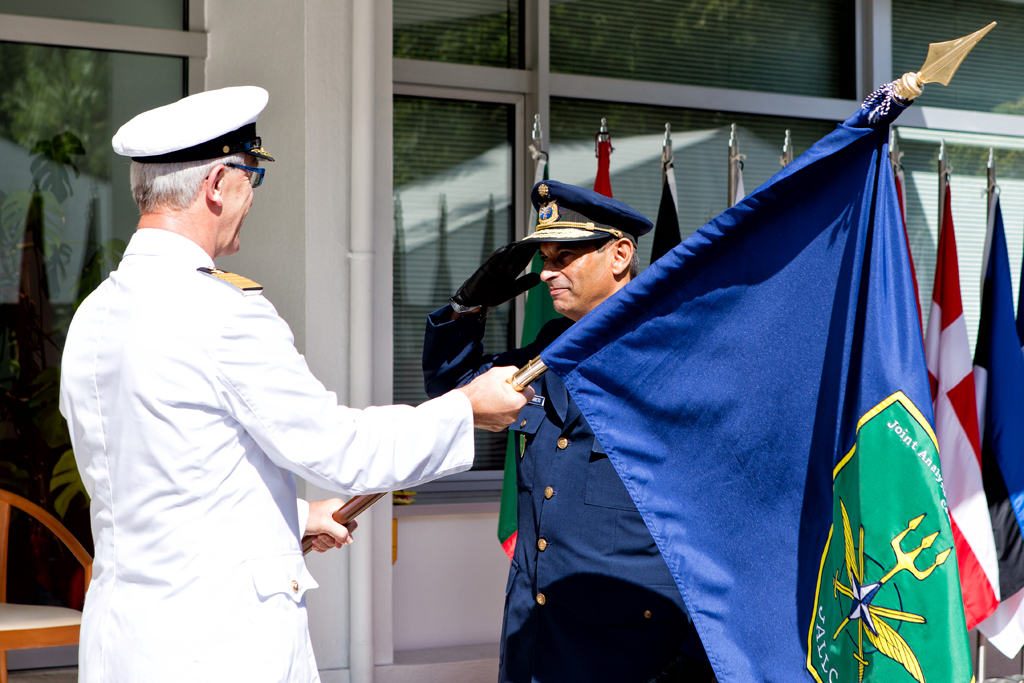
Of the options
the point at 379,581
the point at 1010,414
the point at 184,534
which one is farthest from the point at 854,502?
the point at 1010,414

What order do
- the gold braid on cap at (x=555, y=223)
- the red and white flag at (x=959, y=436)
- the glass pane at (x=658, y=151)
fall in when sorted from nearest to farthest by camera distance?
the gold braid on cap at (x=555, y=223), the red and white flag at (x=959, y=436), the glass pane at (x=658, y=151)

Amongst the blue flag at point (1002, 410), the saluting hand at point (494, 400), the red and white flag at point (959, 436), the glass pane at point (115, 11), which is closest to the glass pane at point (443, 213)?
the glass pane at point (115, 11)

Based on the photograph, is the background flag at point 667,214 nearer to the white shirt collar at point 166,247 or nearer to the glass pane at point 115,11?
the glass pane at point 115,11

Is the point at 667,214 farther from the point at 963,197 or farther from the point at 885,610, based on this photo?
the point at 885,610

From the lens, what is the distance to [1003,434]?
338cm

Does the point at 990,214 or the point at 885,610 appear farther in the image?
the point at 990,214

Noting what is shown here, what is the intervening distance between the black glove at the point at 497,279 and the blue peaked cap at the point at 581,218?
7 cm

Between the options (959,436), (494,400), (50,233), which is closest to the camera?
(494,400)

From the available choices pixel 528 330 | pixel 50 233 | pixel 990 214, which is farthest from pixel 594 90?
pixel 50 233

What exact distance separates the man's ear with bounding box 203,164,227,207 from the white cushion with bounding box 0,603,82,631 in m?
1.48

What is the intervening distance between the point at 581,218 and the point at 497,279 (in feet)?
0.74

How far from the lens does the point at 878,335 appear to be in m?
1.47

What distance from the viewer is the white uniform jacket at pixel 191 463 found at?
1.39 m

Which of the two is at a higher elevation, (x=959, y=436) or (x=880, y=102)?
(x=880, y=102)
